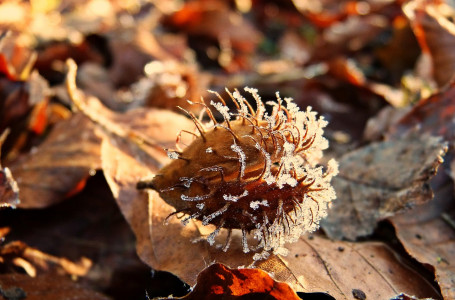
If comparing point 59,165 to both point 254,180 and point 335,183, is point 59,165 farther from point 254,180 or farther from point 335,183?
point 335,183

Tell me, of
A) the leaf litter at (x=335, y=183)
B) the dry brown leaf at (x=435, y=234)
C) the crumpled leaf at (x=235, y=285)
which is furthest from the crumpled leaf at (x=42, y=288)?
the dry brown leaf at (x=435, y=234)

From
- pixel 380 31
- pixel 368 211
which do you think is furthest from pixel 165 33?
pixel 368 211

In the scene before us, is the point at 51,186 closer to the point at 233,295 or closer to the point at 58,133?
the point at 58,133

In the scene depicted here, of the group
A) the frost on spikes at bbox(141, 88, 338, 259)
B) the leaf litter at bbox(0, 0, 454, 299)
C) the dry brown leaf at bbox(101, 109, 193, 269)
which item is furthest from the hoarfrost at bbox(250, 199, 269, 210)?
the dry brown leaf at bbox(101, 109, 193, 269)

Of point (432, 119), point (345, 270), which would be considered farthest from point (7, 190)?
point (432, 119)

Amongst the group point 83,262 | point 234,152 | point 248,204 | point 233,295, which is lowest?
point 83,262

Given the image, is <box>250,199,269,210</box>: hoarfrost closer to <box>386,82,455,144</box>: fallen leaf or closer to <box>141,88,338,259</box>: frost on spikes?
<box>141,88,338,259</box>: frost on spikes
